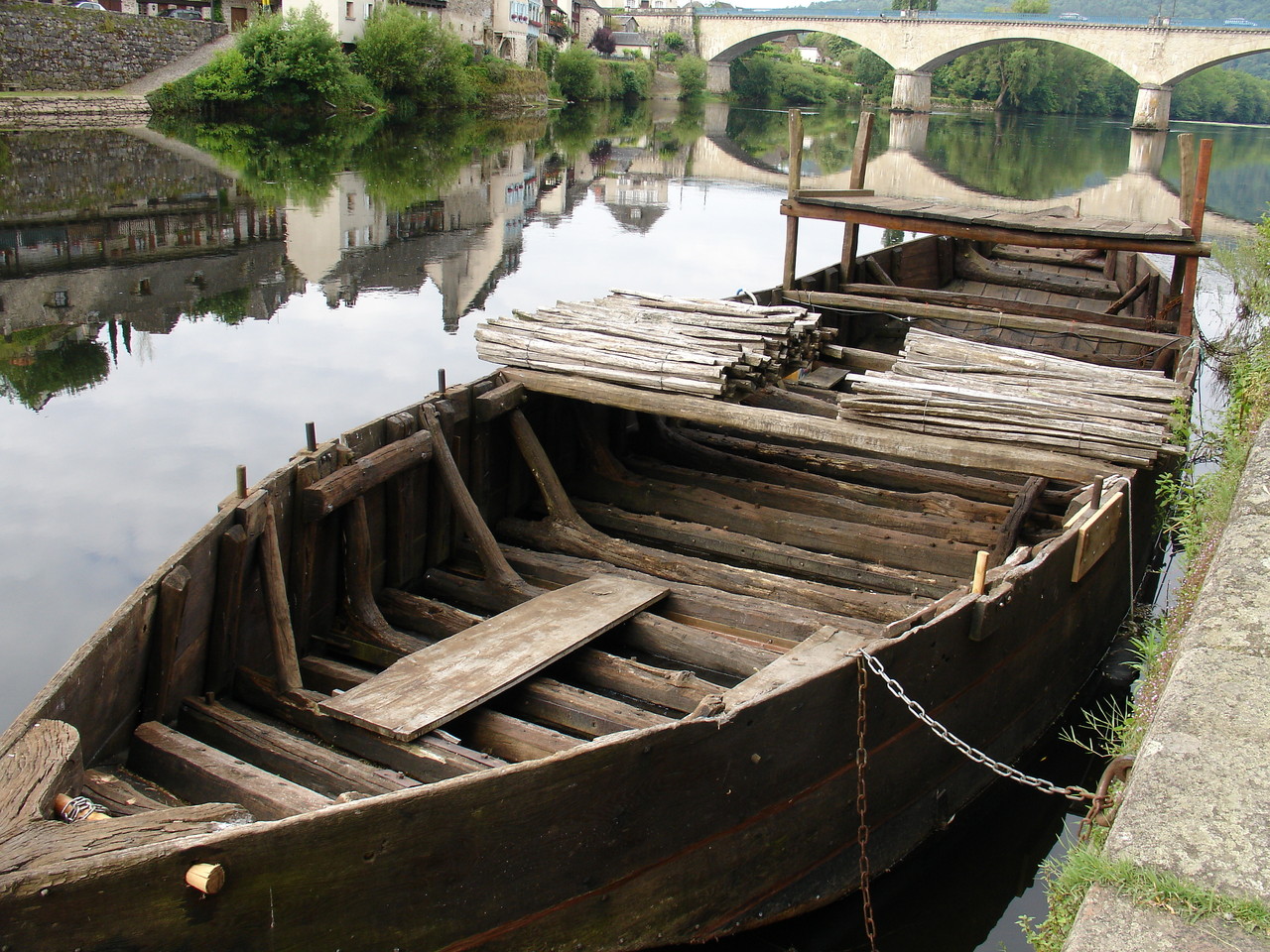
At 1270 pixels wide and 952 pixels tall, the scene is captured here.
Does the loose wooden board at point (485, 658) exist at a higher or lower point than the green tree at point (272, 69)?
lower

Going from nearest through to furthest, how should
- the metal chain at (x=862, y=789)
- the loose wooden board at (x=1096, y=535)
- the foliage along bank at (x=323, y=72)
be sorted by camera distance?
the metal chain at (x=862, y=789) → the loose wooden board at (x=1096, y=535) → the foliage along bank at (x=323, y=72)

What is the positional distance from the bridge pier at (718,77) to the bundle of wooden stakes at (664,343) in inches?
3124

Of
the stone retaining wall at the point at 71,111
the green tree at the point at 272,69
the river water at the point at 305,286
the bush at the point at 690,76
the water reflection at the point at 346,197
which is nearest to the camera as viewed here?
the river water at the point at 305,286

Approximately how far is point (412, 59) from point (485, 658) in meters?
46.0

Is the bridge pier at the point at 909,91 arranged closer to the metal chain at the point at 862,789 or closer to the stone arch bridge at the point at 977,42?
the stone arch bridge at the point at 977,42

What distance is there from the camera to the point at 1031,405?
6906mm

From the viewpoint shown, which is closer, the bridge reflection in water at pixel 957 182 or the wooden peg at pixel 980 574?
the wooden peg at pixel 980 574

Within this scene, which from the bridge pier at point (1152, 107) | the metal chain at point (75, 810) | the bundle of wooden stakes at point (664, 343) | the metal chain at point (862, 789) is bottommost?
the metal chain at point (862, 789)

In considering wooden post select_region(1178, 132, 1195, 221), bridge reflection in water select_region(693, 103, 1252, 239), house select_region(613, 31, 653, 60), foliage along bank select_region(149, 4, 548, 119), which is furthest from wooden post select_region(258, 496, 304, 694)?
house select_region(613, 31, 653, 60)

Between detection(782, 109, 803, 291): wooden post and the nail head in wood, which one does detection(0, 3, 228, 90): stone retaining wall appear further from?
the nail head in wood

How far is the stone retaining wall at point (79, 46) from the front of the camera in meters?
37.3

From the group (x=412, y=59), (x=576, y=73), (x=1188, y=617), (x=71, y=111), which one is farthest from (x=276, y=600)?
(x=576, y=73)

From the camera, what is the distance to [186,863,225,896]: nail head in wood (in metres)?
3.10

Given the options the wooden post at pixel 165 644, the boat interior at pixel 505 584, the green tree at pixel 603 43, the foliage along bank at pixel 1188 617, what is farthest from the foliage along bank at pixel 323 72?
the wooden post at pixel 165 644
